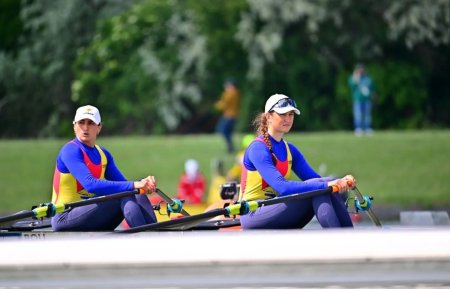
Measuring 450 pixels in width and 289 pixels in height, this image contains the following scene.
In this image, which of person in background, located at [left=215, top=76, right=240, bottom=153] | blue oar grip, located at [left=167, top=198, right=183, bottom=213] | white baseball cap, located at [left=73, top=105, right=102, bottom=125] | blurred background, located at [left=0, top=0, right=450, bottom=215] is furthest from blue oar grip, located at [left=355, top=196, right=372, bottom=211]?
blurred background, located at [left=0, top=0, right=450, bottom=215]

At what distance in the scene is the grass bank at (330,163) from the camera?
23844 millimetres

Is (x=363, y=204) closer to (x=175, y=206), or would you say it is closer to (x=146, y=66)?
(x=175, y=206)

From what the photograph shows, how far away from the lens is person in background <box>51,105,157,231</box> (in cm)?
991

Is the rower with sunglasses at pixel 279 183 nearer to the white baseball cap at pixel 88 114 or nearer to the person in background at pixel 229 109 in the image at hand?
the white baseball cap at pixel 88 114

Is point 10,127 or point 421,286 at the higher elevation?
point 10,127

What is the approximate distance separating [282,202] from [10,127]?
27.1 metres

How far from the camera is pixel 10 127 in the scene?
35.7 metres

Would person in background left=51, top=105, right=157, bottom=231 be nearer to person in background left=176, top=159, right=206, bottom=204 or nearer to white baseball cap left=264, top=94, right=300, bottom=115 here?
white baseball cap left=264, top=94, right=300, bottom=115

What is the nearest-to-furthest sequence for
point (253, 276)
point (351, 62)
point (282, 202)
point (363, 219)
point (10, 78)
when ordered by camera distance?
point (253, 276) → point (282, 202) → point (363, 219) → point (351, 62) → point (10, 78)

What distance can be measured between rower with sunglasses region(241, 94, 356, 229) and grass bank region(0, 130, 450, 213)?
12.9m

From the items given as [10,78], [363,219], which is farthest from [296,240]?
[10,78]

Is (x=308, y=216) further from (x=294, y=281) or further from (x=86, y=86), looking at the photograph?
(x=86, y=86)

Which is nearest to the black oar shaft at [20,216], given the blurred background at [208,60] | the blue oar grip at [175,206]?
the blue oar grip at [175,206]

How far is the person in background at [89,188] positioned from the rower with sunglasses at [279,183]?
83cm
